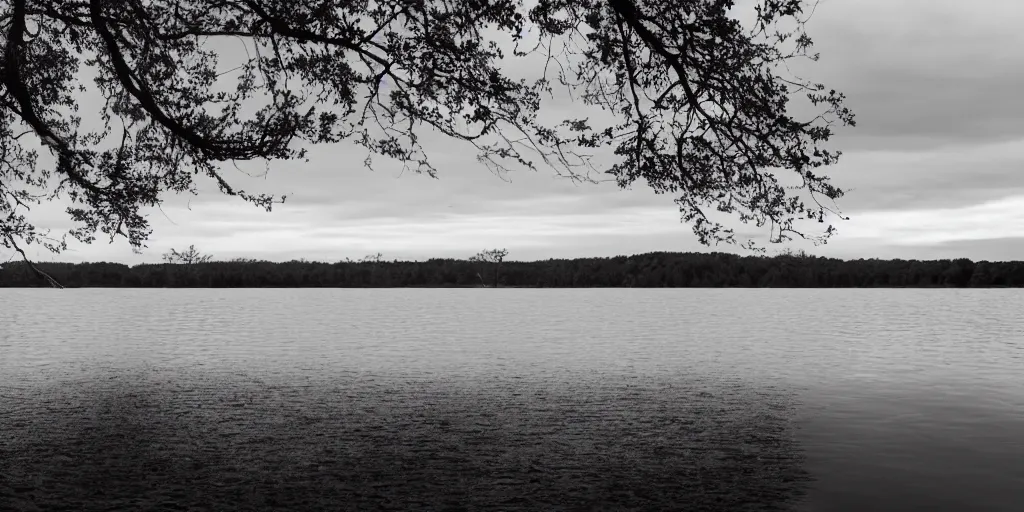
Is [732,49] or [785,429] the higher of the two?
[732,49]

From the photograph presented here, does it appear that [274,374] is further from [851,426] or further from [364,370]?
[851,426]

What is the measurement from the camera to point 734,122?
2077 centimetres

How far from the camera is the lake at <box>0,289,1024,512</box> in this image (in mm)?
16484

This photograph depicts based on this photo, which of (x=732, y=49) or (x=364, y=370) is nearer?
(x=732, y=49)

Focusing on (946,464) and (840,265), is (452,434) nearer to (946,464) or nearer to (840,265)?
(946,464)

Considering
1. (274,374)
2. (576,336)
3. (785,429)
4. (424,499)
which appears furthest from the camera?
(576,336)

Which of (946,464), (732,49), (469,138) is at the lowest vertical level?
(946,464)

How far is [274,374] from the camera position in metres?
36.4

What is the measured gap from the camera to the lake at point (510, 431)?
54.1ft

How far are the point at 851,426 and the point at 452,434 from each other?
1041 centimetres

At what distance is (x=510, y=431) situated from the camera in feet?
73.3

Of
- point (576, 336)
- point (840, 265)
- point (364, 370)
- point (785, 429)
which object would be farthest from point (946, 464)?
point (840, 265)

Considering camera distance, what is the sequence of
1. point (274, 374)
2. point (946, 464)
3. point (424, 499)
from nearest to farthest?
point (424, 499), point (946, 464), point (274, 374)

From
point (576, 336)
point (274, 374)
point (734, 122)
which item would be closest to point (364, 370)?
point (274, 374)
